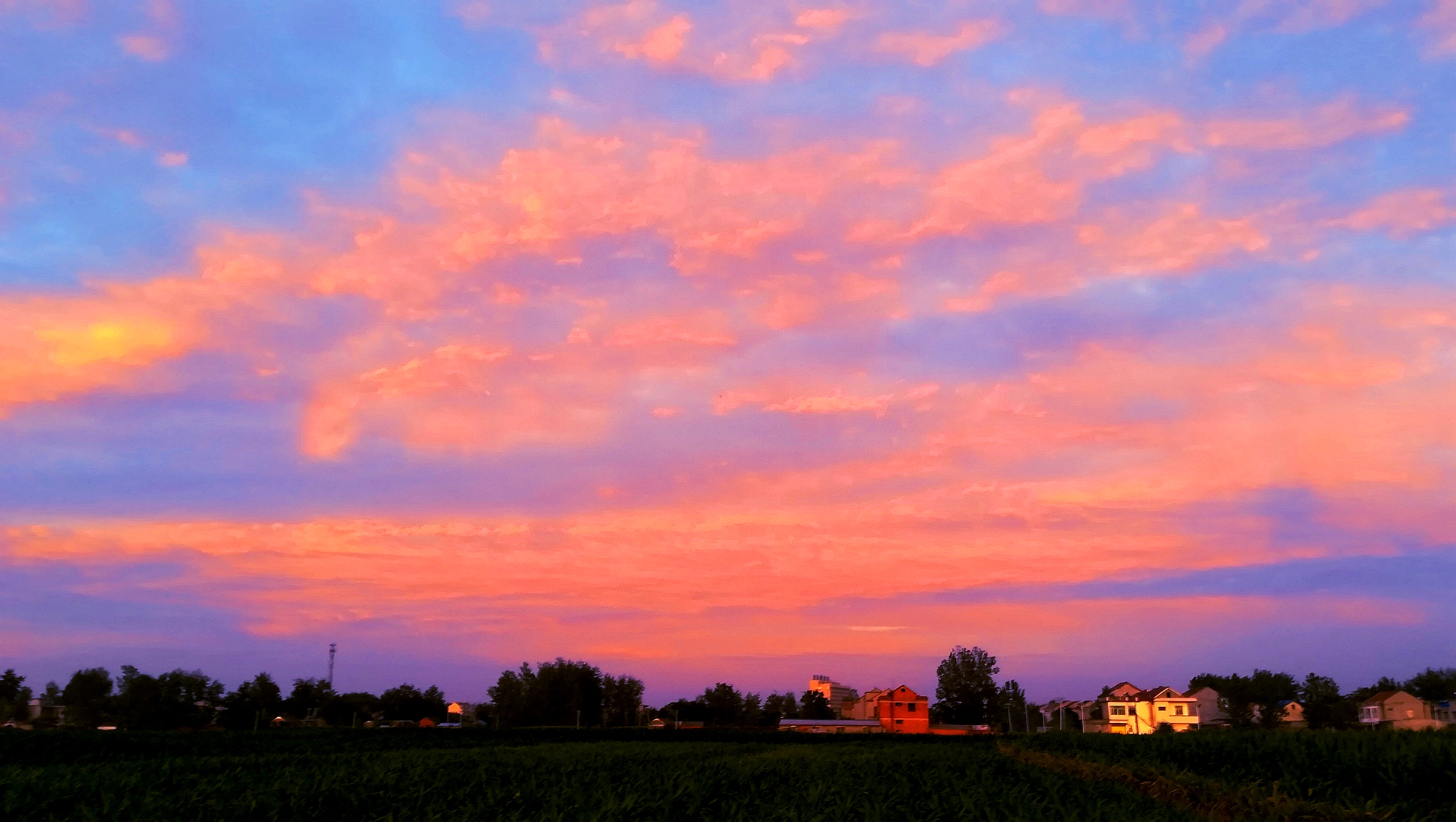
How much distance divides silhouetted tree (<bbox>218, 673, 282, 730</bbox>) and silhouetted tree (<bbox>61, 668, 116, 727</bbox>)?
86.4 feet

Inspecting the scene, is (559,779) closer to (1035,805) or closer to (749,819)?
(749,819)

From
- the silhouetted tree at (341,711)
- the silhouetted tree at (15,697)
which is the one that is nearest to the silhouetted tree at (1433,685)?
the silhouetted tree at (341,711)

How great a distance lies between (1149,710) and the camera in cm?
15288

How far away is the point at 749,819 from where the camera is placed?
11.8m

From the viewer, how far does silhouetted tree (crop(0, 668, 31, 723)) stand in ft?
570

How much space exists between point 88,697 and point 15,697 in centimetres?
1257

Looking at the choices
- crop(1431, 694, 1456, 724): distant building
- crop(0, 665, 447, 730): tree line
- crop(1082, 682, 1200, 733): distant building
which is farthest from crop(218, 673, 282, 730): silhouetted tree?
crop(1431, 694, 1456, 724): distant building

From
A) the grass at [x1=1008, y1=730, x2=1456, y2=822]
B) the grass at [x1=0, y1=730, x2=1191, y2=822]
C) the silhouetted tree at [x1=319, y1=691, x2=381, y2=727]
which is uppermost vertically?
the grass at [x1=0, y1=730, x2=1191, y2=822]

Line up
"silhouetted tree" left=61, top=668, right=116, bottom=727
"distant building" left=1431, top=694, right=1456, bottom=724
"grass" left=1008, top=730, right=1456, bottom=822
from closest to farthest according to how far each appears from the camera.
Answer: "grass" left=1008, top=730, right=1456, bottom=822 < "distant building" left=1431, top=694, right=1456, bottom=724 < "silhouetted tree" left=61, top=668, right=116, bottom=727

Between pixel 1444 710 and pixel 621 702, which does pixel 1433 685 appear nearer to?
pixel 1444 710

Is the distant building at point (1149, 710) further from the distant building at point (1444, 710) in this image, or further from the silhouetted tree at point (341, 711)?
the silhouetted tree at point (341, 711)

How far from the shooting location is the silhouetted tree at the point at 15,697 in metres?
174

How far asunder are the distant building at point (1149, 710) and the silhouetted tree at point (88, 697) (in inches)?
6794

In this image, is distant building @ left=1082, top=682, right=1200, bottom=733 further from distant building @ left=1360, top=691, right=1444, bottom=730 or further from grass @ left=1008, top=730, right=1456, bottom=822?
grass @ left=1008, top=730, right=1456, bottom=822
